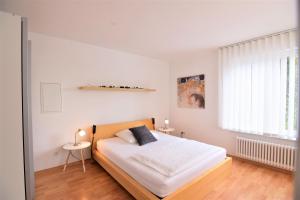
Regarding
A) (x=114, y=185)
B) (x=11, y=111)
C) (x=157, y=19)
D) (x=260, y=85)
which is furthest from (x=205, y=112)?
(x=11, y=111)

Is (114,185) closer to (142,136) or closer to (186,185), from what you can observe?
(142,136)

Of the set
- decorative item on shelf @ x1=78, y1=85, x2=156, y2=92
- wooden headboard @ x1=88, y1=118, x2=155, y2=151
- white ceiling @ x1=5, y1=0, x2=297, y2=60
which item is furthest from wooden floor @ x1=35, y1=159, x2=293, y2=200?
white ceiling @ x1=5, y1=0, x2=297, y2=60

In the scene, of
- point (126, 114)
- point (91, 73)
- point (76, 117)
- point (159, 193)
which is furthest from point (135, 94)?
point (159, 193)

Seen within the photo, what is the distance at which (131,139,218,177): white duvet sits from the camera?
200 centimetres

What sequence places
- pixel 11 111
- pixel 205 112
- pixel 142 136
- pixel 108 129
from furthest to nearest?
pixel 205 112
pixel 108 129
pixel 142 136
pixel 11 111

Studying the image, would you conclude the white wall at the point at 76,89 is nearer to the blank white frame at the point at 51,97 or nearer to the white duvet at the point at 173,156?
the blank white frame at the point at 51,97

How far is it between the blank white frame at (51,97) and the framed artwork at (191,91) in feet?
10.6

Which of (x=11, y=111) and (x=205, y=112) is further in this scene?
(x=205, y=112)

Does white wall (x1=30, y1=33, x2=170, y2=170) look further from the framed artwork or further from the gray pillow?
the framed artwork

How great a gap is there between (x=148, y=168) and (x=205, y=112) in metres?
2.58

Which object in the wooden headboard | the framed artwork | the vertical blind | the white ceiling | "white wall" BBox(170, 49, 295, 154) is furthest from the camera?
the framed artwork

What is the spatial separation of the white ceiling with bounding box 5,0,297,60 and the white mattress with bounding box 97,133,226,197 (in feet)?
7.04

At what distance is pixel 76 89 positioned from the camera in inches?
127

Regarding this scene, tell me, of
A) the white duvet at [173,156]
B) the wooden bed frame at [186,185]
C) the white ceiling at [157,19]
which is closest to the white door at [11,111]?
the white ceiling at [157,19]
